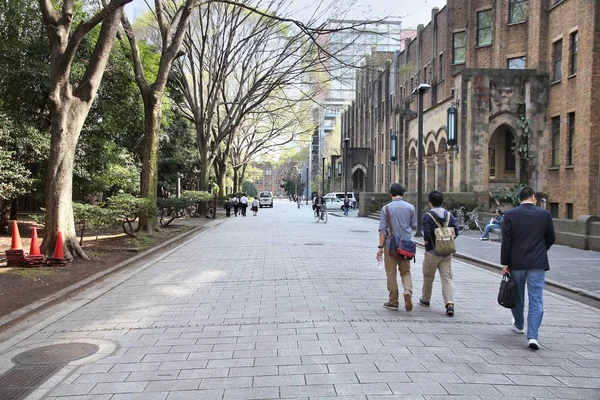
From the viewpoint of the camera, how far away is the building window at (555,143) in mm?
22809

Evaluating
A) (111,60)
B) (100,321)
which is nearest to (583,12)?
(111,60)

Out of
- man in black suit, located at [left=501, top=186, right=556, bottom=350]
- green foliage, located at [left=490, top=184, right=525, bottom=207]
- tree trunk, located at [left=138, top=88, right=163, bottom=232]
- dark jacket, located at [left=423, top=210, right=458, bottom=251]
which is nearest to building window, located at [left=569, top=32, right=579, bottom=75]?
green foliage, located at [left=490, top=184, right=525, bottom=207]

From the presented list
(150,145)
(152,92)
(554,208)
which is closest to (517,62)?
(554,208)

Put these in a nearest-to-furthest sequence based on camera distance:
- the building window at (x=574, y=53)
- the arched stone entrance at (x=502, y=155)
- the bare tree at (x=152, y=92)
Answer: the bare tree at (x=152, y=92) < the building window at (x=574, y=53) < the arched stone entrance at (x=502, y=155)

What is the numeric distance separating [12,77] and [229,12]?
1127cm

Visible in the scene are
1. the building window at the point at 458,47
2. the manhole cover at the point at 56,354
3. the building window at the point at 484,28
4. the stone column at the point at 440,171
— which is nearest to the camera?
the manhole cover at the point at 56,354

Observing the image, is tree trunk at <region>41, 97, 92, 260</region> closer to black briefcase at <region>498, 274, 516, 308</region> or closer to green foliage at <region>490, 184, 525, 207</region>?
black briefcase at <region>498, 274, 516, 308</region>

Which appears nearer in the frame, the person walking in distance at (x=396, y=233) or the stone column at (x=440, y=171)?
the person walking in distance at (x=396, y=233)

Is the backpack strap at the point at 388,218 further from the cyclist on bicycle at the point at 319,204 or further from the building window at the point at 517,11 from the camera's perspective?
the building window at the point at 517,11

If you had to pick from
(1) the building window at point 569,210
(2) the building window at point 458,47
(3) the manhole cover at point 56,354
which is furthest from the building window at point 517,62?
(3) the manhole cover at point 56,354

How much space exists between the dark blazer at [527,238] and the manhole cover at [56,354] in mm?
4469

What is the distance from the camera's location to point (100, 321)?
648 centimetres

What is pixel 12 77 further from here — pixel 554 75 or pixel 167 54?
pixel 554 75

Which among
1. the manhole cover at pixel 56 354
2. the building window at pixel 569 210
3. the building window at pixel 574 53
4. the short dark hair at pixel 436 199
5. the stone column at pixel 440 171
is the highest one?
the building window at pixel 574 53
